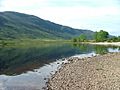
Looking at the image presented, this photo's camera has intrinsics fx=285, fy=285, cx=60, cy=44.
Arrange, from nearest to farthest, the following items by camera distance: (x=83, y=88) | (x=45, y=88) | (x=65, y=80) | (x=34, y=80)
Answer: (x=83, y=88) → (x=45, y=88) → (x=65, y=80) → (x=34, y=80)

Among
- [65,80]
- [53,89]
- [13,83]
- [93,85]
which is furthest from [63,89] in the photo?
[13,83]

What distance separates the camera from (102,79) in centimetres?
4188

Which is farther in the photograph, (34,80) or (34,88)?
(34,80)

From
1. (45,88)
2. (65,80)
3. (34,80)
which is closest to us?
(45,88)

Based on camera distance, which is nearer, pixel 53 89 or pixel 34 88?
pixel 53 89

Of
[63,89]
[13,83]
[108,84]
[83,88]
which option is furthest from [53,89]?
[13,83]

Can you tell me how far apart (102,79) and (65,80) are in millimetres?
5979

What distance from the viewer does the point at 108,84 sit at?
3747 cm

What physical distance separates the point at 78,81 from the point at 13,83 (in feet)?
36.4

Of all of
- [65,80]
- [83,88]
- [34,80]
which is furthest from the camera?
[34,80]

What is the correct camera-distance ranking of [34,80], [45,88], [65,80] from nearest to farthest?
1. [45,88]
2. [65,80]
3. [34,80]

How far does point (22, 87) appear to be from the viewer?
1662 inches

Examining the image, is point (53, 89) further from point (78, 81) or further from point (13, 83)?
point (13, 83)

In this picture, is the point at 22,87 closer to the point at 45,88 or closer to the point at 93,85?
the point at 45,88
